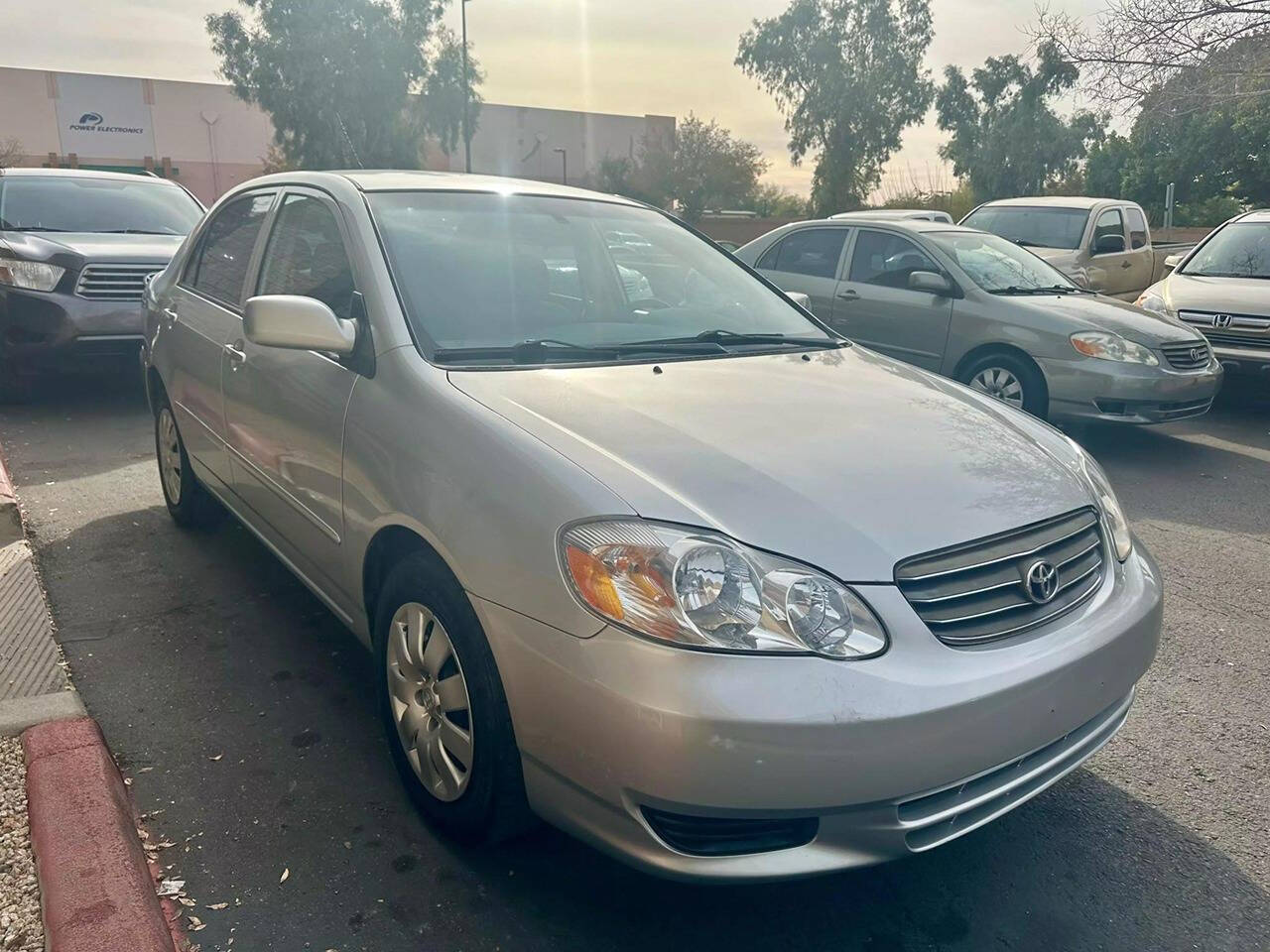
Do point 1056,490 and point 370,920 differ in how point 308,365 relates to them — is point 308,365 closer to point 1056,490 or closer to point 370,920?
point 370,920

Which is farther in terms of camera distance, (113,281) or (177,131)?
(177,131)

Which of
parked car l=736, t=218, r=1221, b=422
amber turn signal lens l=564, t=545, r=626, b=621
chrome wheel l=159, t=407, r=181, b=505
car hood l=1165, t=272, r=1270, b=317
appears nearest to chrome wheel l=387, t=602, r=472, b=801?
amber turn signal lens l=564, t=545, r=626, b=621

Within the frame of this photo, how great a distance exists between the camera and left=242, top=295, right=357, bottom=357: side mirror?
9.28ft

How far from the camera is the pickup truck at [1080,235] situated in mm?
11258

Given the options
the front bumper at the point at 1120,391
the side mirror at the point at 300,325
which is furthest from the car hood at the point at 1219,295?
the side mirror at the point at 300,325

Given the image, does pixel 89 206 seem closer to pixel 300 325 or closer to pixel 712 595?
pixel 300 325

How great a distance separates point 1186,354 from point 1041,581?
18.4ft

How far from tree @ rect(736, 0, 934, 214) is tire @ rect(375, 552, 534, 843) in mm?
43734

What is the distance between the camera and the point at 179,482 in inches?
190

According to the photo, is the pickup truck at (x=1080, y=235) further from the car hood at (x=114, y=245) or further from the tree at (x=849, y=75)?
the tree at (x=849, y=75)

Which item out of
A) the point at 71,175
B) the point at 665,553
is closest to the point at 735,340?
the point at 665,553

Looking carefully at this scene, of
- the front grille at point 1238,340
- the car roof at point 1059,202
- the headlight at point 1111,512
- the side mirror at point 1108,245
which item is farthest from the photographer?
the car roof at point 1059,202

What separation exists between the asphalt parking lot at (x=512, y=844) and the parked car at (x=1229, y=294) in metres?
4.45

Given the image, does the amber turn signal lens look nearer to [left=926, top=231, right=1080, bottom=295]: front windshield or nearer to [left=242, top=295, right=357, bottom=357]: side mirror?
[left=242, top=295, right=357, bottom=357]: side mirror
